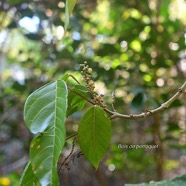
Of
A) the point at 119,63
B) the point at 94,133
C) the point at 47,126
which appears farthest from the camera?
the point at 119,63

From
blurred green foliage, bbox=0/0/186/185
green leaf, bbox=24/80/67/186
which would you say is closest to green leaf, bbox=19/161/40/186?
green leaf, bbox=24/80/67/186

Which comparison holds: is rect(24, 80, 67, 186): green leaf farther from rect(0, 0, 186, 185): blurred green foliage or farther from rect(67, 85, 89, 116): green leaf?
rect(0, 0, 186, 185): blurred green foliage

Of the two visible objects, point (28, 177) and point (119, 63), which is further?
point (119, 63)

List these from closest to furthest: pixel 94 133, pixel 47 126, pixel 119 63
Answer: pixel 47 126
pixel 94 133
pixel 119 63

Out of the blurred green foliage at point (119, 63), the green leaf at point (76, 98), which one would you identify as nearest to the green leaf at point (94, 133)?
the green leaf at point (76, 98)

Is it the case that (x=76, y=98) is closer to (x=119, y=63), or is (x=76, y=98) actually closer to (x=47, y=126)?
(x=47, y=126)

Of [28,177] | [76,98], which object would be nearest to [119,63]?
[76,98]

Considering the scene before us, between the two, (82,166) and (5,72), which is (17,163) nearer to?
(82,166)
